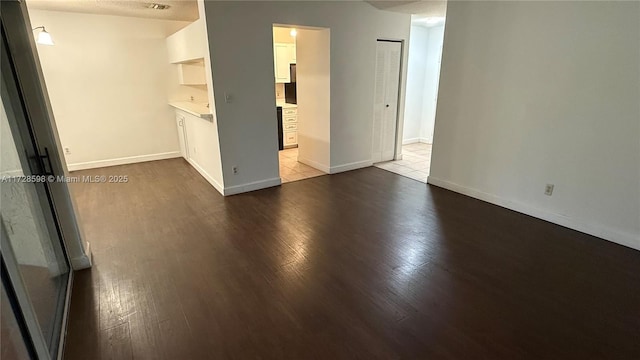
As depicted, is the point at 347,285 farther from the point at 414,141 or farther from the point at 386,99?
the point at 414,141

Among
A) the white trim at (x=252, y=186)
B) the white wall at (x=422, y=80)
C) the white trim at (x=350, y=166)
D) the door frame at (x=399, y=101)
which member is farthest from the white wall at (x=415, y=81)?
the white trim at (x=252, y=186)

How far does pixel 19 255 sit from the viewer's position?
1.56m

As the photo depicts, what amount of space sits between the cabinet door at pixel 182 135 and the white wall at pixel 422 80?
4.42 metres

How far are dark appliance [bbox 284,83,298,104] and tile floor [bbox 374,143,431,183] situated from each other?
2.42 meters

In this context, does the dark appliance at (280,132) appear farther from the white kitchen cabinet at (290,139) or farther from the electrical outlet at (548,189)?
the electrical outlet at (548,189)

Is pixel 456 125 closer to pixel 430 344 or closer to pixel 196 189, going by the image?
pixel 430 344

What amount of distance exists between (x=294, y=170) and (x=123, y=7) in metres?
3.22

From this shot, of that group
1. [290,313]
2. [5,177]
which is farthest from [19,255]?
[290,313]

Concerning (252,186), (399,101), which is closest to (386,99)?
(399,101)

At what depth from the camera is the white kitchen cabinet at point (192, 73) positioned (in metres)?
5.34

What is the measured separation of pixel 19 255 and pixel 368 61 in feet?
14.2

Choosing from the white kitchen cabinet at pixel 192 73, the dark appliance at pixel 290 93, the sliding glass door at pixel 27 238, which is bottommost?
the sliding glass door at pixel 27 238

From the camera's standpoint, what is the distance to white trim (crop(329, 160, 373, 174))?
4883 millimetres

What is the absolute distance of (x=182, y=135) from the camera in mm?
5453
